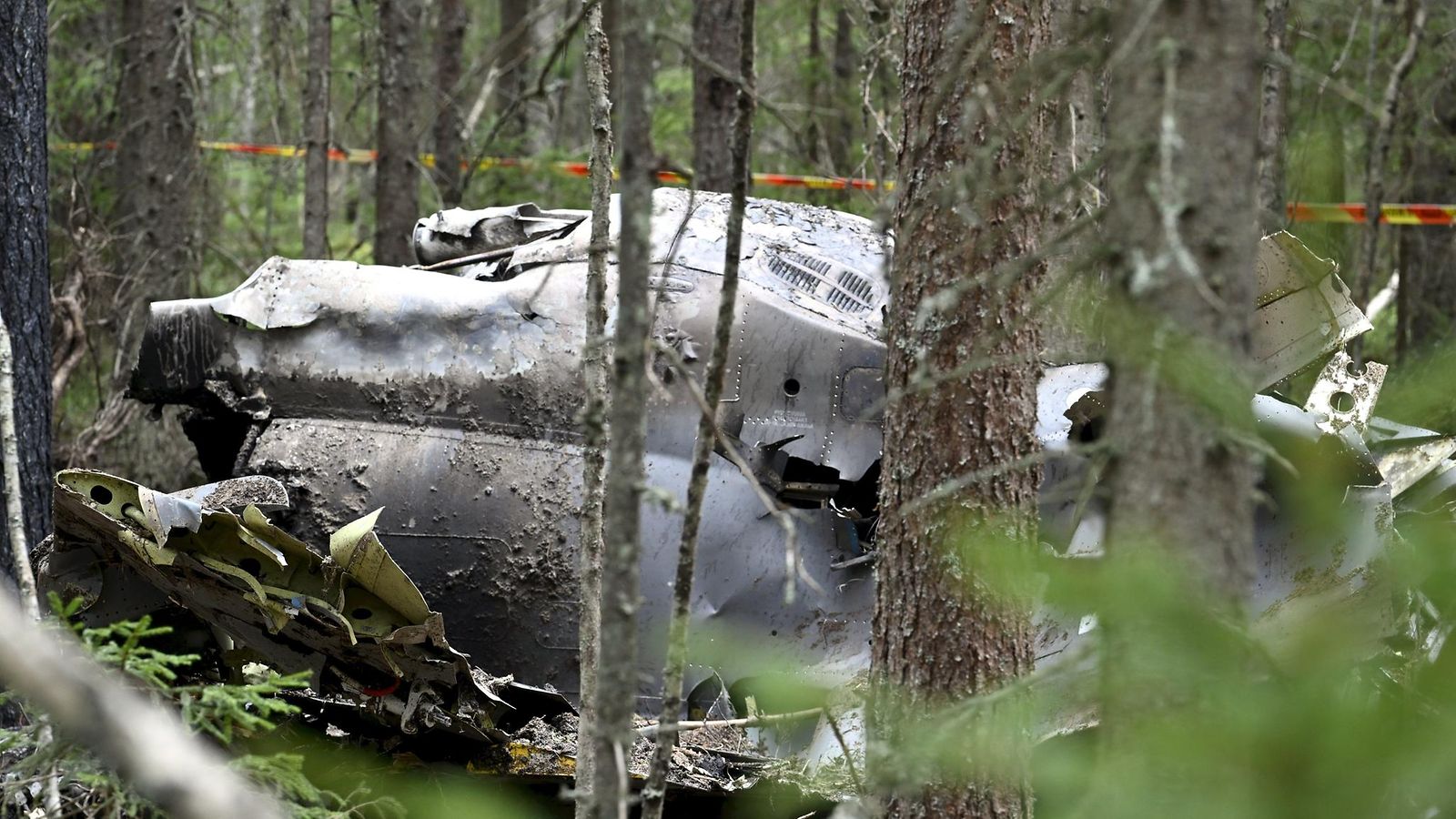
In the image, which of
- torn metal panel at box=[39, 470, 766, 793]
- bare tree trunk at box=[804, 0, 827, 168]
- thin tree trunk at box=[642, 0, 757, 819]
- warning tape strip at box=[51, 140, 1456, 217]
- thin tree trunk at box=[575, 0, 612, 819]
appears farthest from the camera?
bare tree trunk at box=[804, 0, 827, 168]

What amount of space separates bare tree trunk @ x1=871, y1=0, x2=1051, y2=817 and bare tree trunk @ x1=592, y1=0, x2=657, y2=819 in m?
1.09

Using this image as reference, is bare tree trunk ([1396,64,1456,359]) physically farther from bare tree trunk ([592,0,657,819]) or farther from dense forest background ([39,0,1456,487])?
bare tree trunk ([592,0,657,819])

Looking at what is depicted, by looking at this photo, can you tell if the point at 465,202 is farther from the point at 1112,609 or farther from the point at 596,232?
the point at 1112,609

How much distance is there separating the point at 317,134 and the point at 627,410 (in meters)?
8.09

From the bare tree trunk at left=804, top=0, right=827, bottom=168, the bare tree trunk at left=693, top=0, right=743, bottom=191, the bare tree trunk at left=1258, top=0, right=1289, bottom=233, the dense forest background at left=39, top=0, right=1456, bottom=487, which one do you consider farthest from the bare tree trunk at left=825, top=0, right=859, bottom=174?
the bare tree trunk at left=1258, top=0, right=1289, bottom=233

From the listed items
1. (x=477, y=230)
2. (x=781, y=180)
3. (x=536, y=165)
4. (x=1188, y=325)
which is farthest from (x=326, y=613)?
(x=781, y=180)

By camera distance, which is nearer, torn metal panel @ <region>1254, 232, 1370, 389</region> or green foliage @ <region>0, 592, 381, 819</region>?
green foliage @ <region>0, 592, 381, 819</region>

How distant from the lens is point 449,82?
1274 cm

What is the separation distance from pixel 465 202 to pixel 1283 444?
9.52m

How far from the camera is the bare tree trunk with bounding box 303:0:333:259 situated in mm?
9609

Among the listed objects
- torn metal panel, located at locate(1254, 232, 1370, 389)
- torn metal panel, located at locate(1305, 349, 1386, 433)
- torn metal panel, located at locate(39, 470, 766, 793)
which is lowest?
torn metal panel, located at locate(39, 470, 766, 793)

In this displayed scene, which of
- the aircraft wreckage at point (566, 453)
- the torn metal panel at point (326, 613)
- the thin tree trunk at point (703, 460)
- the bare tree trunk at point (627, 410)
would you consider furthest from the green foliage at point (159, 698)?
the aircraft wreckage at point (566, 453)

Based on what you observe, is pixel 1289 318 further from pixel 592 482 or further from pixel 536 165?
pixel 536 165

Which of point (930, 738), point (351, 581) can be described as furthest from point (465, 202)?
point (930, 738)
